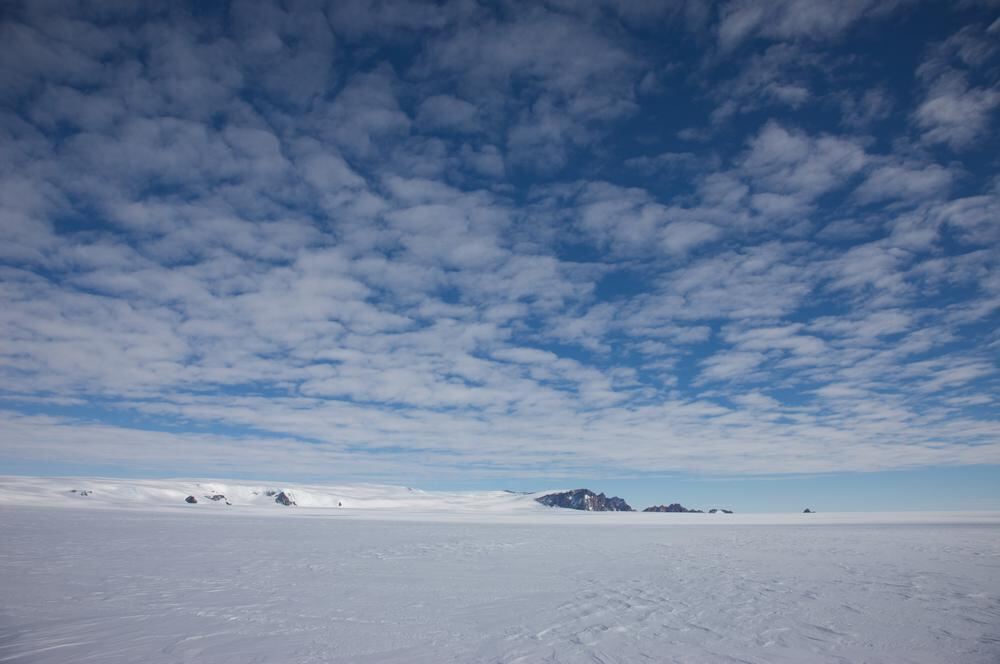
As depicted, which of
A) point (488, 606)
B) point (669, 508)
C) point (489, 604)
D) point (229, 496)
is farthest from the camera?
point (669, 508)

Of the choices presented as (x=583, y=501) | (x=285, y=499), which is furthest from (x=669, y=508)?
(x=285, y=499)

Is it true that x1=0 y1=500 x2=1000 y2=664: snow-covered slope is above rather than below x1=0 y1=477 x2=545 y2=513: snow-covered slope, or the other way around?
below

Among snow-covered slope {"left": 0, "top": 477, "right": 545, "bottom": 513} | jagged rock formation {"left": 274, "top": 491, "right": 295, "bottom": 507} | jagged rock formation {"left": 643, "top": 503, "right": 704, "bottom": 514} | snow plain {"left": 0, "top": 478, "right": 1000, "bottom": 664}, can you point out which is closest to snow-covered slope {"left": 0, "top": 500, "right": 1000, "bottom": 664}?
snow plain {"left": 0, "top": 478, "right": 1000, "bottom": 664}

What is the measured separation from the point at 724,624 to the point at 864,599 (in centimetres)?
396

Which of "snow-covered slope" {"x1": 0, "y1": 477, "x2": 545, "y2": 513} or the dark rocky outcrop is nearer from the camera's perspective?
"snow-covered slope" {"x1": 0, "y1": 477, "x2": 545, "y2": 513}

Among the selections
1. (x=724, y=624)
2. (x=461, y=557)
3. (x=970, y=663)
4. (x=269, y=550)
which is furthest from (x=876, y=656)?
(x=269, y=550)

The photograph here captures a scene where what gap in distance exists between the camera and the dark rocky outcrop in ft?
464

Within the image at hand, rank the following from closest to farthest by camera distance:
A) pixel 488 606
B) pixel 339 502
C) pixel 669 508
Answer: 1. pixel 488 606
2. pixel 339 502
3. pixel 669 508

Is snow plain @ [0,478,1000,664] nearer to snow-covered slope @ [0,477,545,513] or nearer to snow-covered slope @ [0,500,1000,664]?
snow-covered slope @ [0,500,1000,664]

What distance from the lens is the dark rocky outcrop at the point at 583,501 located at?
142 metres

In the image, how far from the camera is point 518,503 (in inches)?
5108

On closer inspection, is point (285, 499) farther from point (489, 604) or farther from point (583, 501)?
point (489, 604)

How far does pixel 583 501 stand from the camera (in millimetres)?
143875

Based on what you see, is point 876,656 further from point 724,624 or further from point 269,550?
point 269,550
